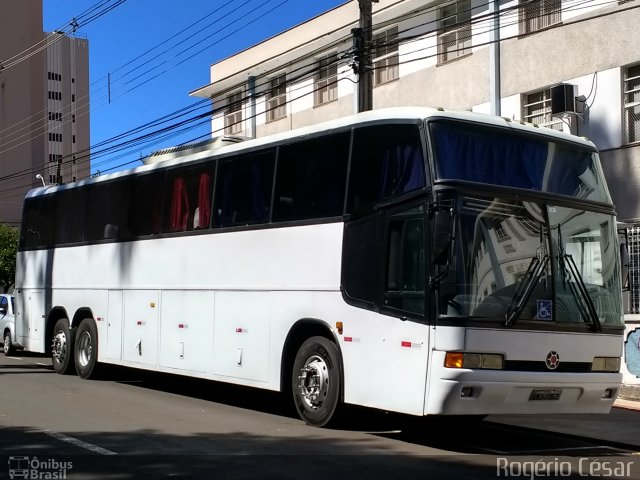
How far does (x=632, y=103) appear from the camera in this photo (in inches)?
632

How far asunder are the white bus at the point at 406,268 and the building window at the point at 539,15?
931 cm

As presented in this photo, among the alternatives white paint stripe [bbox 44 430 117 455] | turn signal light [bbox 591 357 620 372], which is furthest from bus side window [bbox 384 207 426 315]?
white paint stripe [bbox 44 430 117 455]

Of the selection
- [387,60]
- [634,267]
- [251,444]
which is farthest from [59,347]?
[387,60]

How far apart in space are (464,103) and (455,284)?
499 inches

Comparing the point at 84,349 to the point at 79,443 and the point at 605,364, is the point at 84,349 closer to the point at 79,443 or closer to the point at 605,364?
the point at 79,443

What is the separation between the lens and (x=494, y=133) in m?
8.88

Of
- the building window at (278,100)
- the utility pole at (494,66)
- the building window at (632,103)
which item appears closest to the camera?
the building window at (632,103)

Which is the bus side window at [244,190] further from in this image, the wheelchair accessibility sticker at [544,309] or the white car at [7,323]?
the white car at [7,323]

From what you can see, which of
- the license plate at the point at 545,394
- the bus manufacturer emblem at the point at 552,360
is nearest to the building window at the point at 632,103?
the bus manufacturer emblem at the point at 552,360

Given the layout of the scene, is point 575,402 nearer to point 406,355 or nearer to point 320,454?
point 406,355

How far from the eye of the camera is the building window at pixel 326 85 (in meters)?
24.4

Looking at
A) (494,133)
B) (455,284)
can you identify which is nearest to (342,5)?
(494,133)

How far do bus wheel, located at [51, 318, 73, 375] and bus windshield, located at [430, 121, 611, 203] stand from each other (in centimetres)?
978

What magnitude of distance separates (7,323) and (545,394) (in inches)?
676
